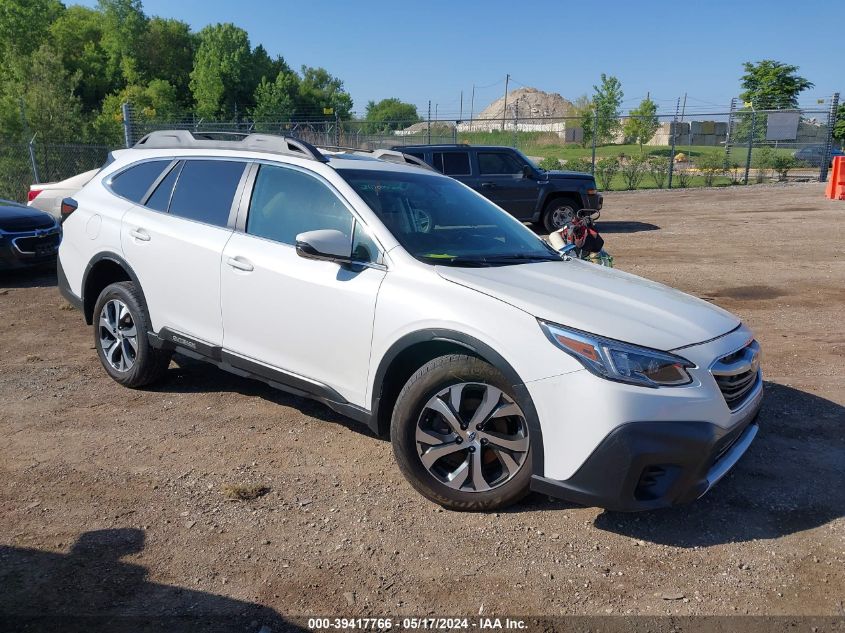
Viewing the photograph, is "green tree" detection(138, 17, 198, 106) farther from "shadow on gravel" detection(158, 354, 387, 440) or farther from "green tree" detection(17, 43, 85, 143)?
"shadow on gravel" detection(158, 354, 387, 440)

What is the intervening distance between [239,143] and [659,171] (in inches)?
986

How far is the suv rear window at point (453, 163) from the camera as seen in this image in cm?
1320

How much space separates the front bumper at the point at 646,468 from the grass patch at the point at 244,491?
58.1 inches

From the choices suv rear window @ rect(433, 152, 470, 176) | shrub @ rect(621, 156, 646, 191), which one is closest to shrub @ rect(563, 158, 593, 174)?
shrub @ rect(621, 156, 646, 191)

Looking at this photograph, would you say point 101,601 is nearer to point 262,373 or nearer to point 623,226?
point 262,373

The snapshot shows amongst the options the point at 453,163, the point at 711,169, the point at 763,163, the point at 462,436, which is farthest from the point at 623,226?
the point at 763,163

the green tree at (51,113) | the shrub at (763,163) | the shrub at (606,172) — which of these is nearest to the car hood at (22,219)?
the green tree at (51,113)

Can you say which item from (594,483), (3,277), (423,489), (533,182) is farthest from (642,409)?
(533,182)

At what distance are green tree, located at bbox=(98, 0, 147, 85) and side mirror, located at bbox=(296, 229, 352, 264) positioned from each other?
86130 millimetres

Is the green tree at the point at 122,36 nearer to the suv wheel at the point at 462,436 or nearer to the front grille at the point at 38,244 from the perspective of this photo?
the front grille at the point at 38,244

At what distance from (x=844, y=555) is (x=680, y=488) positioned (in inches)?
33.1

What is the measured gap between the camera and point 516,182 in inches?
536

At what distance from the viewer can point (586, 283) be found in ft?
12.2

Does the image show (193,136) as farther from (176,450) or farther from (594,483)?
(594,483)
